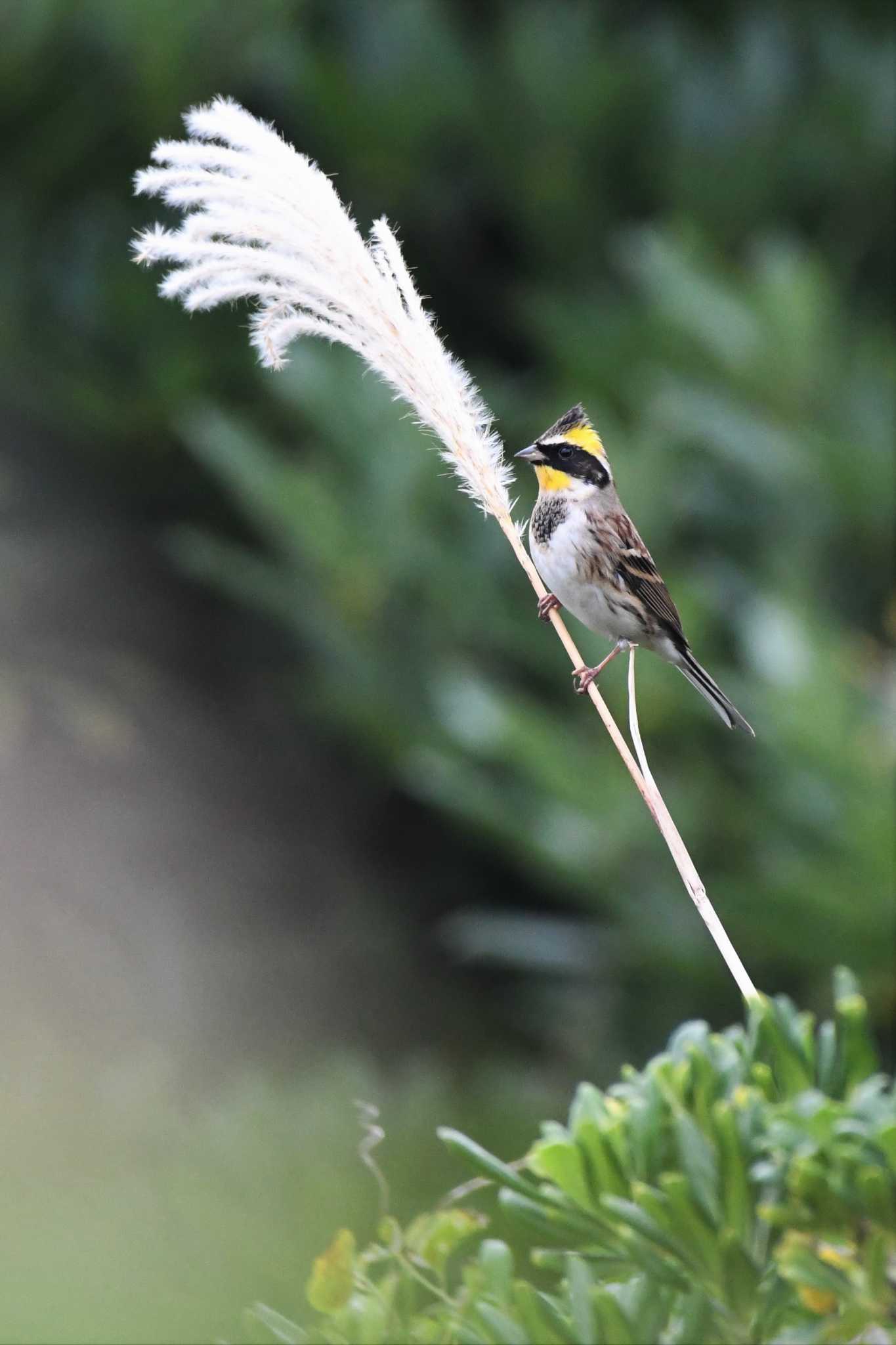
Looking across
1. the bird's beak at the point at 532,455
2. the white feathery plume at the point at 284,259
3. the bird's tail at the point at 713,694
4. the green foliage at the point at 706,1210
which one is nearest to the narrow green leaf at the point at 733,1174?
the green foliage at the point at 706,1210

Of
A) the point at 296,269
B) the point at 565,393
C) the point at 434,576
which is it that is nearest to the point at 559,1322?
the point at 296,269

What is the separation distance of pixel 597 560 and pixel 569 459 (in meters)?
0.13

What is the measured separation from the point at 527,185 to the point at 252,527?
1.03 metres

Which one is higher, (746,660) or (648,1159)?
(746,660)

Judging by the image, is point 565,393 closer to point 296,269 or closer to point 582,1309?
point 296,269

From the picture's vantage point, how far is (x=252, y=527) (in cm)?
370

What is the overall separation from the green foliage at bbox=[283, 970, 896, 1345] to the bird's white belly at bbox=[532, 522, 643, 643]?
0.86 metres

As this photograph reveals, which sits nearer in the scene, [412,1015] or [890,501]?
[890,501]

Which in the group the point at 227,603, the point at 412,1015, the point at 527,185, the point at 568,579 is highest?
the point at 527,185

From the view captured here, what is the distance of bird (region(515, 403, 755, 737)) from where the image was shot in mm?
1438

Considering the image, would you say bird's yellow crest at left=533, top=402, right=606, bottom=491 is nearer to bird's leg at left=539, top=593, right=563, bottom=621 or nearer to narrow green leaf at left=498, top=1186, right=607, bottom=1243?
bird's leg at left=539, top=593, right=563, bottom=621

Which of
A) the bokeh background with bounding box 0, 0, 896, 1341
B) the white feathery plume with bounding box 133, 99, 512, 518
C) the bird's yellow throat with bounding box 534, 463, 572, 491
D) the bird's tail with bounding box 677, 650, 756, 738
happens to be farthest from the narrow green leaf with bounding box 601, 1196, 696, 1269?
the bokeh background with bounding box 0, 0, 896, 1341

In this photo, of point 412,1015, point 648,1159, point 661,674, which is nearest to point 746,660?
point 661,674

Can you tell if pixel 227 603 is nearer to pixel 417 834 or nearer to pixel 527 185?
pixel 417 834
